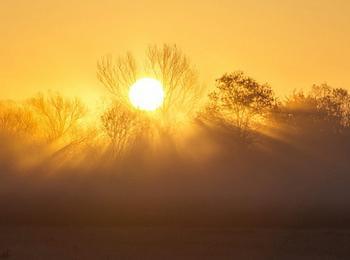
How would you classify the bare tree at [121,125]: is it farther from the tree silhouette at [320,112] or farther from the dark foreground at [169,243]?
the dark foreground at [169,243]

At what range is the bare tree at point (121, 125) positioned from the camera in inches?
2514

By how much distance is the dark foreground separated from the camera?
18.8m

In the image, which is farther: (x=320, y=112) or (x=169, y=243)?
(x=320, y=112)

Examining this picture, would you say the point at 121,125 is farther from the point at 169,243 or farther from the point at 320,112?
the point at 169,243

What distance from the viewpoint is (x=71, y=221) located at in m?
26.0

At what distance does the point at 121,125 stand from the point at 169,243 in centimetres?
4630

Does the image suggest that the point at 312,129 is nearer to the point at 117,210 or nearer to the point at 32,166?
the point at 32,166

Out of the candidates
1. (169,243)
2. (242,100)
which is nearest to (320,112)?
(242,100)

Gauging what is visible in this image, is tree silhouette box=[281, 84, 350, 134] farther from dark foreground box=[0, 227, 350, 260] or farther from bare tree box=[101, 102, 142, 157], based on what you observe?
dark foreground box=[0, 227, 350, 260]

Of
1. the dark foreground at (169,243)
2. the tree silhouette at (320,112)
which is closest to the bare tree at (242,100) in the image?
the tree silhouette at (320,112)

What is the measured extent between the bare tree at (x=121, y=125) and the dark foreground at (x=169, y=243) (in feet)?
129

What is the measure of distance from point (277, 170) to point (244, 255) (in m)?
33.7

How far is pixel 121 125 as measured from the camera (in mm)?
67125

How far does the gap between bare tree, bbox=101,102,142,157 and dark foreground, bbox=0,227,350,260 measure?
3920 centimetres
